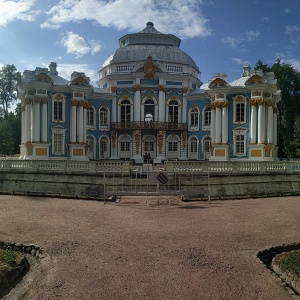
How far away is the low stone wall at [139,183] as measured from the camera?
16.9 meters

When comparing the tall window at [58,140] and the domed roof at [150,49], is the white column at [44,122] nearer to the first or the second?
the tall window at [58,140]

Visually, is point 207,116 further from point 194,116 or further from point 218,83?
Result: point 218,83

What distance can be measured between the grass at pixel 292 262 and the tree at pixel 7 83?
46.3m

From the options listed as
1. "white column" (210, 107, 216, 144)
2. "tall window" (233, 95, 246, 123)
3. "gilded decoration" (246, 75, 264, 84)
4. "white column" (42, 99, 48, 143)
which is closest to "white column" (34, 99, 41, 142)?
"white column" (42, 99, 48, 143)

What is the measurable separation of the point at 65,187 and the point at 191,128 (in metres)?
17.3

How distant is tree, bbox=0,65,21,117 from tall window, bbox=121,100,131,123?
22.4m

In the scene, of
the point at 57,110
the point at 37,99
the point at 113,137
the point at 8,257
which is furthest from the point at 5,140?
the point at 8,257

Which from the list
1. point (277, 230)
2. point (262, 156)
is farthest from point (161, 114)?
point (277, 230)

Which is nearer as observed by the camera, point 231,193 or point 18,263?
point 18,263

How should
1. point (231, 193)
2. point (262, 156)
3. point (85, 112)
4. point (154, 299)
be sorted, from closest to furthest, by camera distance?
1. point (154, 299)
2. point (231, 193)
3. point (262, 156)
4. point (85, 112)

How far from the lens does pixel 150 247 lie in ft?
25.4

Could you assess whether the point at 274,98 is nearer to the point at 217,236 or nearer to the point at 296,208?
the point at 296,208

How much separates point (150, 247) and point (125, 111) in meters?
24.8

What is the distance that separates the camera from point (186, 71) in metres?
32.9
